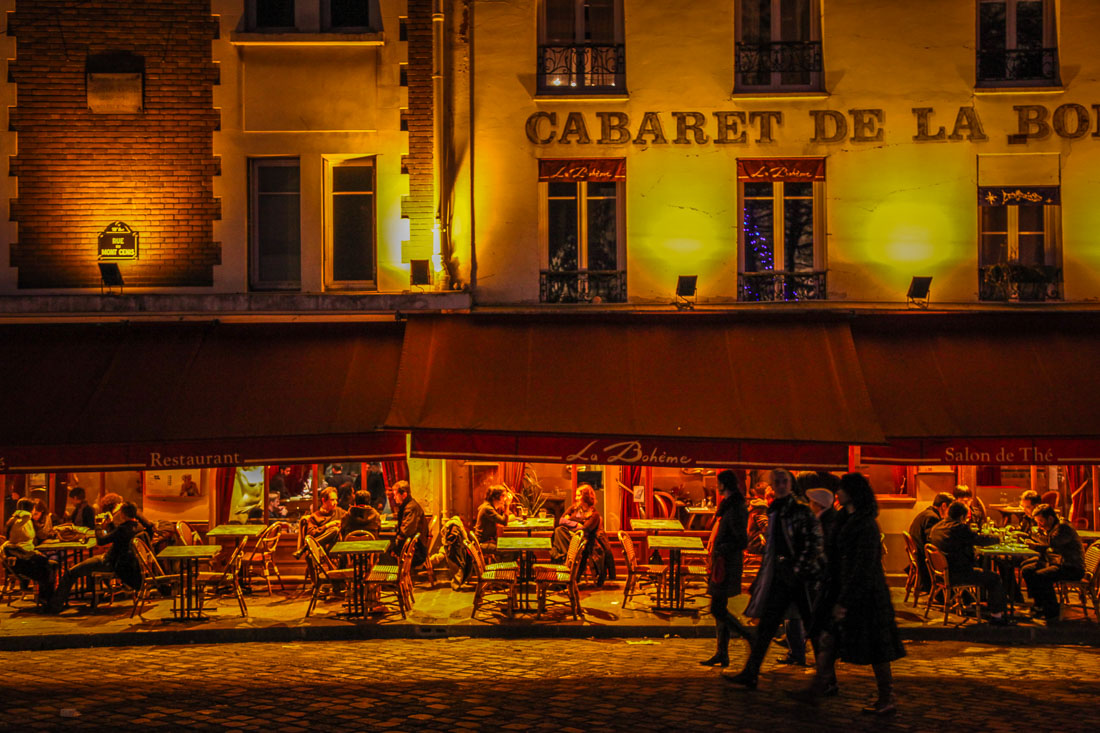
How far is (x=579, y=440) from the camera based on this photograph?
40.4 ft

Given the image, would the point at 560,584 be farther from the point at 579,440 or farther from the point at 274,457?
the point at 274,457

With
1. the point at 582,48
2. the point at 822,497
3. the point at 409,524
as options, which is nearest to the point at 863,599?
the point at 822,497

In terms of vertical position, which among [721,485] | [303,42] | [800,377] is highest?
[303,42]

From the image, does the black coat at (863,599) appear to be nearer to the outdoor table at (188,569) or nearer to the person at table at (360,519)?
the person at table at (360,519)

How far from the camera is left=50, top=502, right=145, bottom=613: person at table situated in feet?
39.4

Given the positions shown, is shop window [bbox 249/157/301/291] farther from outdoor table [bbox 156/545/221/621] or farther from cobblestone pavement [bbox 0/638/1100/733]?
cobblestone pavement [bbox 0/638/1100/733]

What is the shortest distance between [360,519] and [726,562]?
17.9 ft

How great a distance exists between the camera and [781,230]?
1427cm

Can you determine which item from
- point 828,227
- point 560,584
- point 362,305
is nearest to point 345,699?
point 560,584

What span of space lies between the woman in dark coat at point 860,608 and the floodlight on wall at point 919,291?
6847 mm

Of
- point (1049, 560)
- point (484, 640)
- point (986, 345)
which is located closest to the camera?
point (484, 640)

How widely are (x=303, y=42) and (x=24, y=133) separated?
395cm

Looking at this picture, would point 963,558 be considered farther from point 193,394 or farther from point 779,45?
point 193,394

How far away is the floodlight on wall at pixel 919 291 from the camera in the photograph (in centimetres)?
1383
